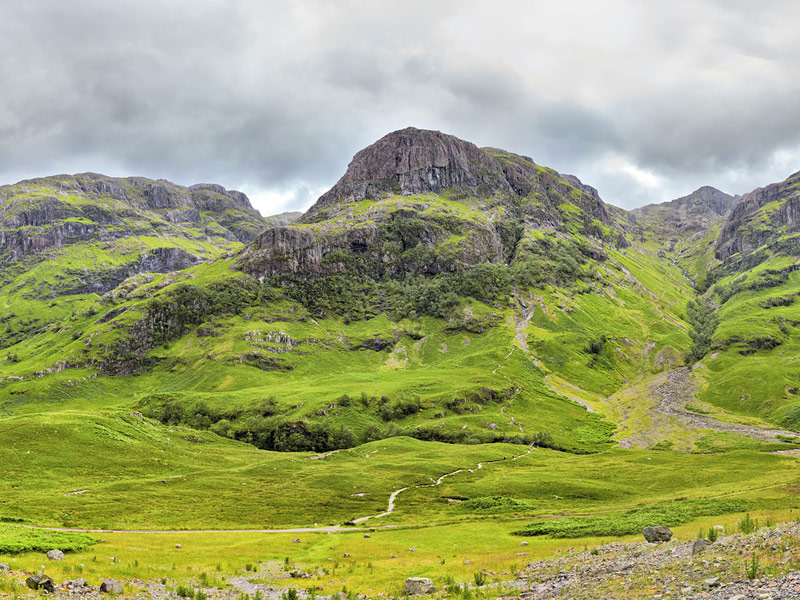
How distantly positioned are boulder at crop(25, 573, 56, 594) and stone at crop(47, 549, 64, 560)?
12.6 m

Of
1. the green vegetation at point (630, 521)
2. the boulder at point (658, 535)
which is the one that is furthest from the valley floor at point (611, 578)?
the green vegetation at point (630, 521)

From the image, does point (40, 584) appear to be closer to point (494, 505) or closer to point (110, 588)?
point (110, 588)

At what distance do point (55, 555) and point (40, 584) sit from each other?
45.3 feet

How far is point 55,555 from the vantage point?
37.2 m

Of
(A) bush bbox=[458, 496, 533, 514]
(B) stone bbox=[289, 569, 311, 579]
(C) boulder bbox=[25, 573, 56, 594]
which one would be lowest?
(A) bush bbox=[458, 496, 533, 514]

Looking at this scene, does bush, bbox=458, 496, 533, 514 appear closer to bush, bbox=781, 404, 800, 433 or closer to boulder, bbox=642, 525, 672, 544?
boulder, bbox=642, 525, 672, 544

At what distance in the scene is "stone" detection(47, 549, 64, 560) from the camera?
121 feet

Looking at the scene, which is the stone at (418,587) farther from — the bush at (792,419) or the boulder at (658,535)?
the bush at (792,419)

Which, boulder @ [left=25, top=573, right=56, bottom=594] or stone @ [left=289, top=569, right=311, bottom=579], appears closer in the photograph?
boulder @ [left=25, top=573, right=56, bottom=594]

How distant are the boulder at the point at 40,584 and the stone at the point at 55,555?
1259cm

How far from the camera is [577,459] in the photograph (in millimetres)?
147250

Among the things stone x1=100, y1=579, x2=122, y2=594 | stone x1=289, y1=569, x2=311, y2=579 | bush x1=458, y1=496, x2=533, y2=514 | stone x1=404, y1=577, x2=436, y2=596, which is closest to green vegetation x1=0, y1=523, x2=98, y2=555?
stone x1=100, y1=579, x2=122, y2=594

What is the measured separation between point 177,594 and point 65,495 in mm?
63767

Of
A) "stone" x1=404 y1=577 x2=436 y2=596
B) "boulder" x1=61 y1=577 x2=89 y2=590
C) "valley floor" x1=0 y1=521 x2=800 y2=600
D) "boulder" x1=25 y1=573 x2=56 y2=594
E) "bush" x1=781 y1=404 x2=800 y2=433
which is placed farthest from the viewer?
"bush" x1=781 y1=404 x2=800 y2=433
